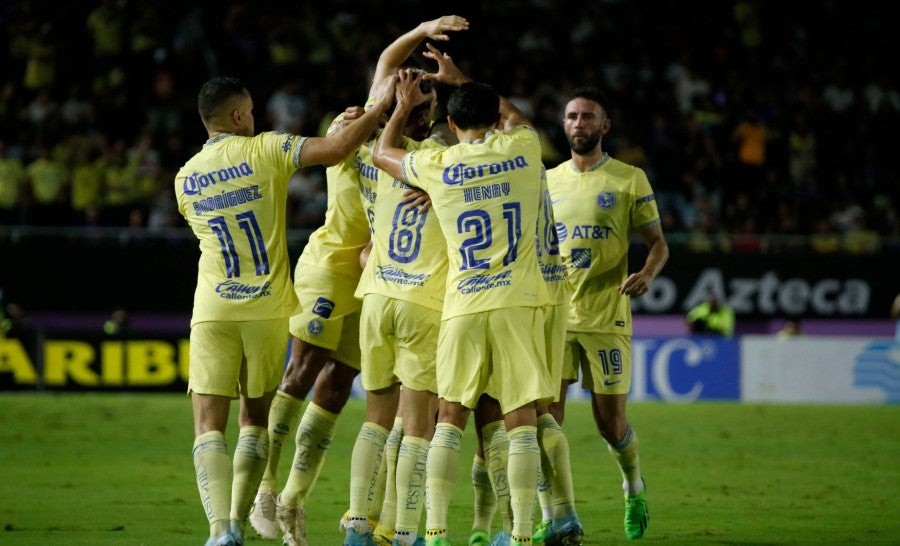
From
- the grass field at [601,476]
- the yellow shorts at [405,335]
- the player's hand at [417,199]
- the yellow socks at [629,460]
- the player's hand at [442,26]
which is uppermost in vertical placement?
the player's hand at [442,26]

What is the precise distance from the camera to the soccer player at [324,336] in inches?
329

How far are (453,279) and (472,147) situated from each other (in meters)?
0.72

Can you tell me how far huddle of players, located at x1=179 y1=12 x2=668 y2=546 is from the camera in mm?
7160

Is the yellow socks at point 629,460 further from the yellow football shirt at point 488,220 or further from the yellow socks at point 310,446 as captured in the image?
the yellow football shirt at point 488,220

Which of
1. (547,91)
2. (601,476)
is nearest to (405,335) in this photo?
(601,476)

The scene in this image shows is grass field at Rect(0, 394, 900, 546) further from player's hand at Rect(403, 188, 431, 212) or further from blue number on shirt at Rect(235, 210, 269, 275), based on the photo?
player's hand at Rect(403, 188, 431, 212)

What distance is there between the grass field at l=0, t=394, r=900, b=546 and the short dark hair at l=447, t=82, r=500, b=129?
2.74 meters

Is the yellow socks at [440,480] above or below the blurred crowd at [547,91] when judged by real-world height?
below

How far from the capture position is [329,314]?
8.47 metres

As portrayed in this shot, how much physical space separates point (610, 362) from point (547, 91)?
14.4 metres

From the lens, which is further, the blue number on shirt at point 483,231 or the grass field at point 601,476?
the grass field at point 601,476

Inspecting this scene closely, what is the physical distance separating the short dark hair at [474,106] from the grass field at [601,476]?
2738 mm

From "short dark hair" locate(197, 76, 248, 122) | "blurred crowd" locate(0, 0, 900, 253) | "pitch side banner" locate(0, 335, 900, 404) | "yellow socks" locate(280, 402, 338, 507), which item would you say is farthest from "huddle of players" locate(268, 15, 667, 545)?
"blurred crowd" locate(0, 0, 900, 253)

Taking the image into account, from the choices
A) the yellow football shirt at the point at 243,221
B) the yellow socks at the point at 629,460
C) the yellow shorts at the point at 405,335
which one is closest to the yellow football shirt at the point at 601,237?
the yellow socks at the point at 629,460
